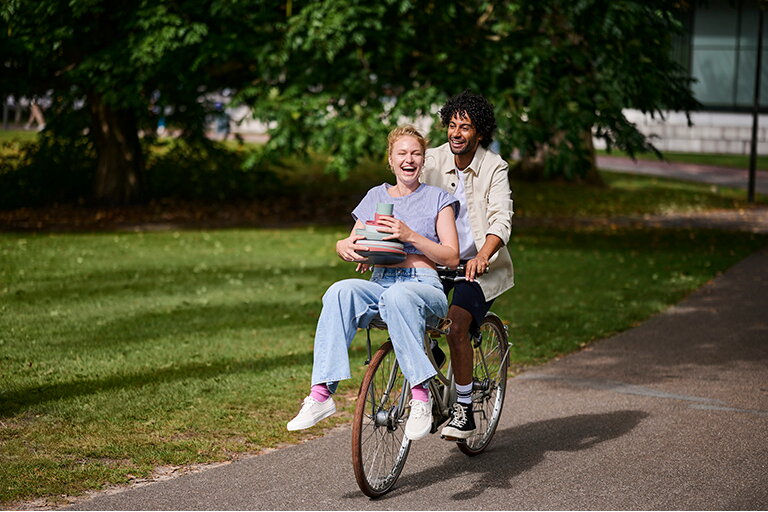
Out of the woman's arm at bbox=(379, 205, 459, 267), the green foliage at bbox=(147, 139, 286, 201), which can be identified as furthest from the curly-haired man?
the green foliage at bbox=(147, 139, 286, 201)

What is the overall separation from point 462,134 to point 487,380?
4.63ft

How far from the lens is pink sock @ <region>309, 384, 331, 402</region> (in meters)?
5.29

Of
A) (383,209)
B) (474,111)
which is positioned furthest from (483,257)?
(474,111)

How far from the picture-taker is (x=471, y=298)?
5781mm

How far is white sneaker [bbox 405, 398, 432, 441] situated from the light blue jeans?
131 mm

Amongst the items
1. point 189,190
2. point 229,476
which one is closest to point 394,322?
point 229,476

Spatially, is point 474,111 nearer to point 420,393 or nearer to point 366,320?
point 366,320

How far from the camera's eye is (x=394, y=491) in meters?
5.57

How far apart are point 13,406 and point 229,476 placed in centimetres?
210

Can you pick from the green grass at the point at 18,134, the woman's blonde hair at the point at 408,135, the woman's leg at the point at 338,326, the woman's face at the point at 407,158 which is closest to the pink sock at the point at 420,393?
the woman's leg at the point at 338,326

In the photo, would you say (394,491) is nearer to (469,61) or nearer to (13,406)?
(13,406)

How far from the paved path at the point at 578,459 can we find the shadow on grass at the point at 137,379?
5.78ft

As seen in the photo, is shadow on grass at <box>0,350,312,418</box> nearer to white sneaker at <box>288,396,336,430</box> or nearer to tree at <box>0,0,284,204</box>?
white sneaker at <box>288,396,336,430</box>

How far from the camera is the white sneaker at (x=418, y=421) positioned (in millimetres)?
5297
